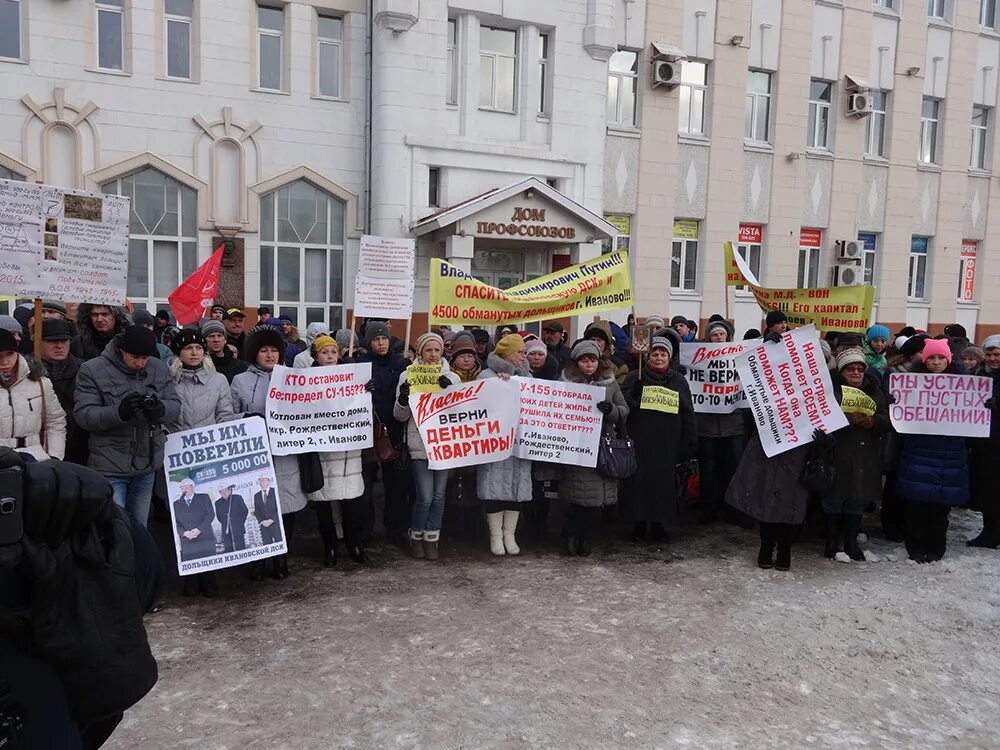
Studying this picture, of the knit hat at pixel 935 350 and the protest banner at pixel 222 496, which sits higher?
the knit hat at pixel 935 350

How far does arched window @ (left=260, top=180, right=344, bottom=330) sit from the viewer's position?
1552cm

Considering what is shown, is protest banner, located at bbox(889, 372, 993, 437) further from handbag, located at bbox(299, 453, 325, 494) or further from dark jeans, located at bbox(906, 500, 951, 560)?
handbag, located at bbox(299, 453, 325, 494)

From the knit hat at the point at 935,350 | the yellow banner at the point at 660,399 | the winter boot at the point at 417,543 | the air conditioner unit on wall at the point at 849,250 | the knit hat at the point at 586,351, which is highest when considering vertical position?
the air conditioner unit on wall at the point at 849,250

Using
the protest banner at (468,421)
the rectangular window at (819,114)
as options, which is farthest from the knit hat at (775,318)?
the rectangular window at (819,114)

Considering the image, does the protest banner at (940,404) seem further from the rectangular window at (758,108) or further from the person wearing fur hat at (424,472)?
the rectangular window at (758,108)

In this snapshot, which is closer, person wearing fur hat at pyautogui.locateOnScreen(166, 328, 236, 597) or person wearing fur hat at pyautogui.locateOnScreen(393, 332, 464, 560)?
person wearing fur hat at pyautogui.locateOnScreen(166, 328, 236, 597)

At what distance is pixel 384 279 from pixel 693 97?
13944 millimetres

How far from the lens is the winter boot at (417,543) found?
6410mm

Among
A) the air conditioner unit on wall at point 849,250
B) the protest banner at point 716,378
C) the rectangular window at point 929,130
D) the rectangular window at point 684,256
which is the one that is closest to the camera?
the protest banner at point 716,378

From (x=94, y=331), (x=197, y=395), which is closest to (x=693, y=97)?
(x=94, y=331)

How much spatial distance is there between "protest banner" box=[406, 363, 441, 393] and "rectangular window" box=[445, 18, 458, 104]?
1136 cm

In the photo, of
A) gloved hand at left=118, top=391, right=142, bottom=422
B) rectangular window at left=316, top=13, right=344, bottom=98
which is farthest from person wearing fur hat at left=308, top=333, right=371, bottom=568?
rectangular window at left=316, top=13, right=344, bottom=98

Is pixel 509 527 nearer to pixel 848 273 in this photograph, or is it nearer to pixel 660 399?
pixel 660 399

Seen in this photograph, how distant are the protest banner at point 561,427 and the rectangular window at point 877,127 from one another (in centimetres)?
1774
